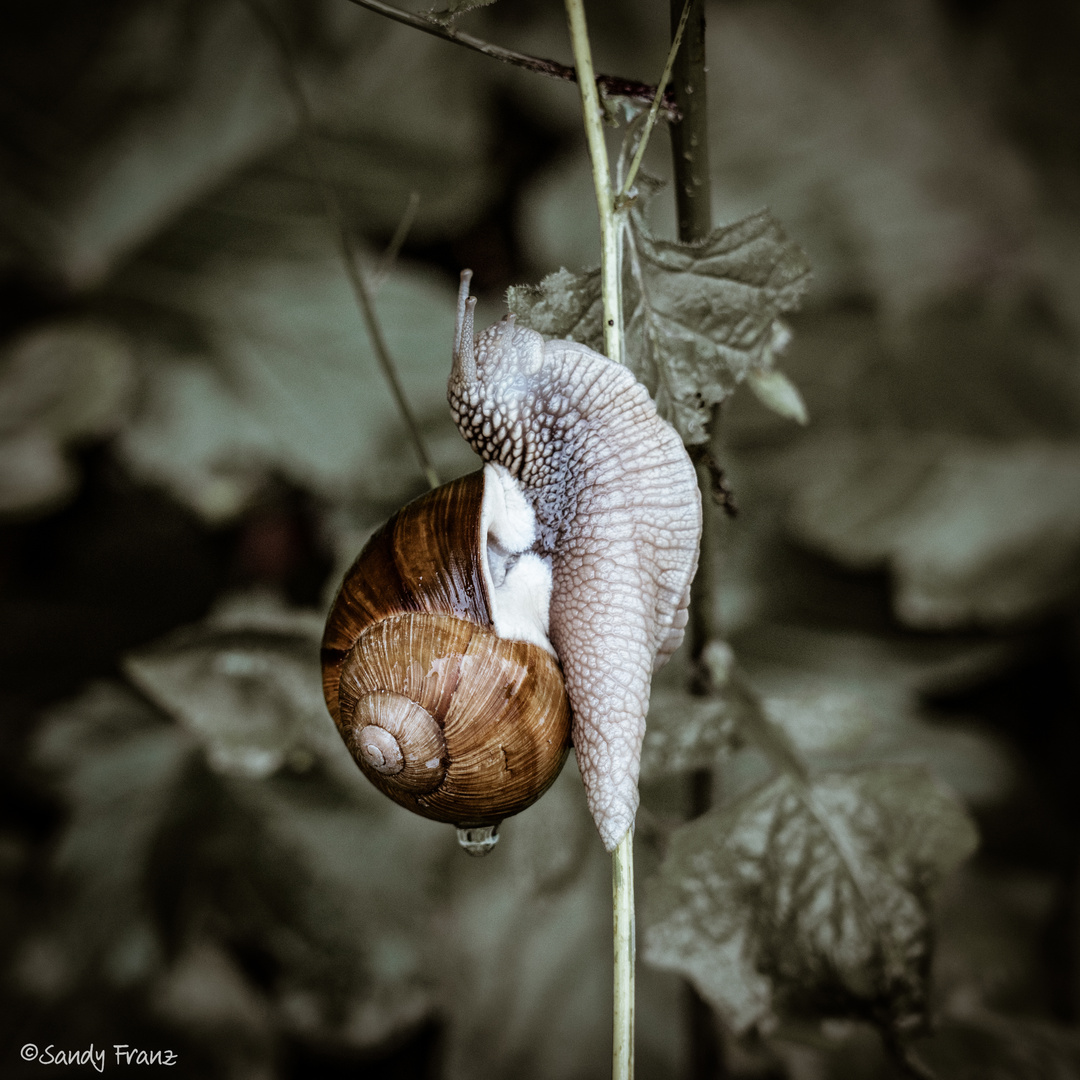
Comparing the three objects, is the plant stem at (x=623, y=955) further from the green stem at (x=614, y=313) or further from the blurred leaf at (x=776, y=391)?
the blurred leaf at (x=776, y=391)

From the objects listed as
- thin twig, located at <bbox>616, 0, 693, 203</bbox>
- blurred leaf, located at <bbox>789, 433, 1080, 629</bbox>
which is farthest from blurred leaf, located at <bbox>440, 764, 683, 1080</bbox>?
thin twig, located at <bbox>616, 0, 693, 203</bbox>

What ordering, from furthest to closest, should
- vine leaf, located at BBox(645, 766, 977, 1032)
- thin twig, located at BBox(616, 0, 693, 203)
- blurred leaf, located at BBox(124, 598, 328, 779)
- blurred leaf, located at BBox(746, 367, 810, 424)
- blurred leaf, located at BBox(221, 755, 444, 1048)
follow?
blurred leaf, located at BBox(221, 755, 444, 1048) → blurred leaf, located at BBox(124, 598, 328, 779) → vine leaf, located at BBox(645, 766, 977, 1032) → blurred leaf, located at BBox(746, 367, 810, 424) → thin twig, located at BBox(616, 0, 693, 203)

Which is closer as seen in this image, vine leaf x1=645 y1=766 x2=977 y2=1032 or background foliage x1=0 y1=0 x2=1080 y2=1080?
vine leaf x1=645 y1=766 x2=977 y2=1032

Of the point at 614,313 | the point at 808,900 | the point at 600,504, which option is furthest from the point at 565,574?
the point at 808,900

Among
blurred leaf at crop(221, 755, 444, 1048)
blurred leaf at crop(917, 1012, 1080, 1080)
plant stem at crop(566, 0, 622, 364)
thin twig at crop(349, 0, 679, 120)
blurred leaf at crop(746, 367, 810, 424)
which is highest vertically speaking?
thin twig at crop(349, 0, 679, 120)

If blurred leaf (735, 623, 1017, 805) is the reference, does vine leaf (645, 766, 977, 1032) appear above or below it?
below

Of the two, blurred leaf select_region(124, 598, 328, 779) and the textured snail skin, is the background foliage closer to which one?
blurred leaf select_region(124, 598, 328, 779)

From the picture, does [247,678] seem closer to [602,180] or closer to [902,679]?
[602,180]
